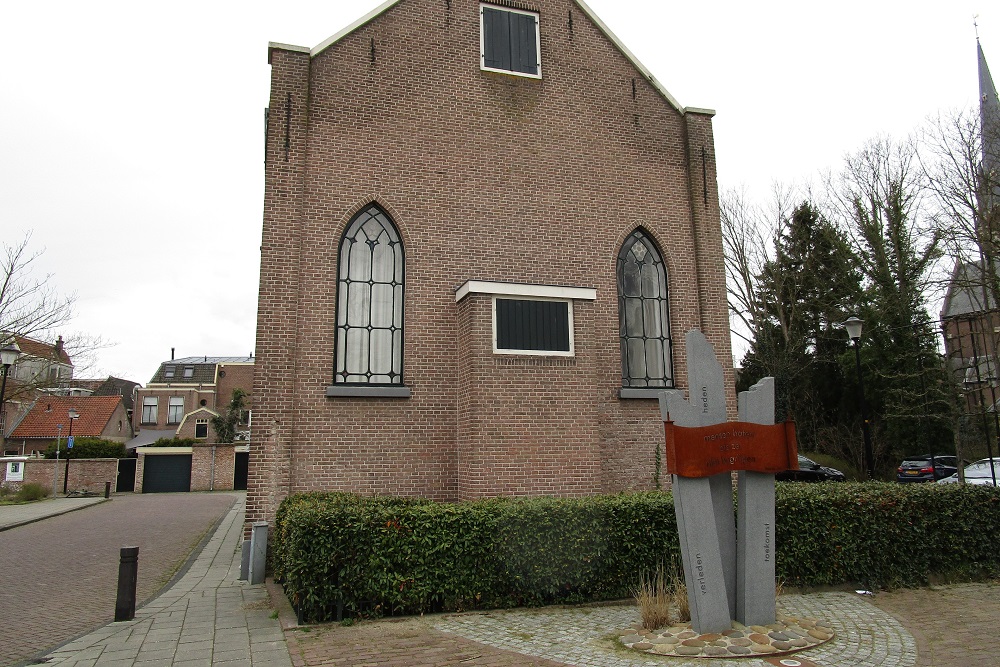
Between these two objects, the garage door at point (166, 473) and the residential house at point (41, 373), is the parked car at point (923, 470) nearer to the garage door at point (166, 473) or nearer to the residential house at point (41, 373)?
the residential house at point (41, 373)

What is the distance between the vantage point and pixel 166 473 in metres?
39.2

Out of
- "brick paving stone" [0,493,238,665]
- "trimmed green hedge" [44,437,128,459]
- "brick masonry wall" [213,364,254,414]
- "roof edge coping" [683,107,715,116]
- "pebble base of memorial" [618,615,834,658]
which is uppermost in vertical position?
"roof edge coping" [683,107,715,116]

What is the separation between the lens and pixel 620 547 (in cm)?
800

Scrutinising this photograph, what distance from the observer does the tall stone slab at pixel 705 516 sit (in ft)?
21.4

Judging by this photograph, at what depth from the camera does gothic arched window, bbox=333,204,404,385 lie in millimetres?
11500

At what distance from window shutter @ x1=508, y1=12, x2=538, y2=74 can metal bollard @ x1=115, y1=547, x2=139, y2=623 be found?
430 inches

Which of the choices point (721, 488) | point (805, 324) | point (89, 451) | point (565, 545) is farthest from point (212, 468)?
point (721, 488)

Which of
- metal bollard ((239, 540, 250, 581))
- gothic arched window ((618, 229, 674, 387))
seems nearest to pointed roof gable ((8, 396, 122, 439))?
metal bollard ((239, 540, 250, 581))

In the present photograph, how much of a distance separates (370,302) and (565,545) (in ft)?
19.6

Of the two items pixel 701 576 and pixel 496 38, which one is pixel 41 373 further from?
pixel 701 576

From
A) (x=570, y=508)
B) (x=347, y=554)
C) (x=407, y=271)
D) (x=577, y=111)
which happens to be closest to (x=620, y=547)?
(x=570, y=508)

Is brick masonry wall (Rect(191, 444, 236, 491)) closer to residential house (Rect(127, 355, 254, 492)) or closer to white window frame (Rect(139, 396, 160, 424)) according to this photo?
residential house (Rect(127, 355, 254, 492))

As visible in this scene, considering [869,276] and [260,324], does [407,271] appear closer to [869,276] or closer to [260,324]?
[260,324]

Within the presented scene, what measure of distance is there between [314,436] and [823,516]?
778 centimetres
